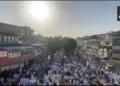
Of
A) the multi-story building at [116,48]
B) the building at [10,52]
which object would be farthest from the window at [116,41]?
the building at [10,52]

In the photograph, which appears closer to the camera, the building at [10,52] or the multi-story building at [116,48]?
the building at [10,52]

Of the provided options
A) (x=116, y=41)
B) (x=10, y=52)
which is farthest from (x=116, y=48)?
(x=10, y=52)

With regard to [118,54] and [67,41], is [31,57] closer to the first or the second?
[118,54]

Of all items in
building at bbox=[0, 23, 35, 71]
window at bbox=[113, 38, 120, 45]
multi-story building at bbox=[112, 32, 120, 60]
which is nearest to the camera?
building at bbox=[0, 23, 35, 71]

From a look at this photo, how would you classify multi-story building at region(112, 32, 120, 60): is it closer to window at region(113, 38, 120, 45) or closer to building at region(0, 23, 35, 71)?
window at region(113, 38, 120, 45)

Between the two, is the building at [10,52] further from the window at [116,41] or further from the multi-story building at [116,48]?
the window at [116,41]

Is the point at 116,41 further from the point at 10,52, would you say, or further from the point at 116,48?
the point at 10,52

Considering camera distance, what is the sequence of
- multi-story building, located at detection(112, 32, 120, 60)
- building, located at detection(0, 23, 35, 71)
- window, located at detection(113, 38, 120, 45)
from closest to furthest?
building, located at detection(0, 23, 35, 71) < multi-story building, located at detection(112, 32, 120, 60) < window, located at detection(113, 38, 120, 45)

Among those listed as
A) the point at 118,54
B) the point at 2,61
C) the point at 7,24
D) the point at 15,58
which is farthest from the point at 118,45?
the point at 2,61

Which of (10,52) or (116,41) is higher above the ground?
(116,41)

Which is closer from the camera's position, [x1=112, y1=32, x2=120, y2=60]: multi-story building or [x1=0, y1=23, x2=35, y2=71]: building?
[x1=0, y1=23, x2=35, y2=71]: building

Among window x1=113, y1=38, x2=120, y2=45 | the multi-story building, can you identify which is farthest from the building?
window x1=113, y1=38, x2=120, y2=45
